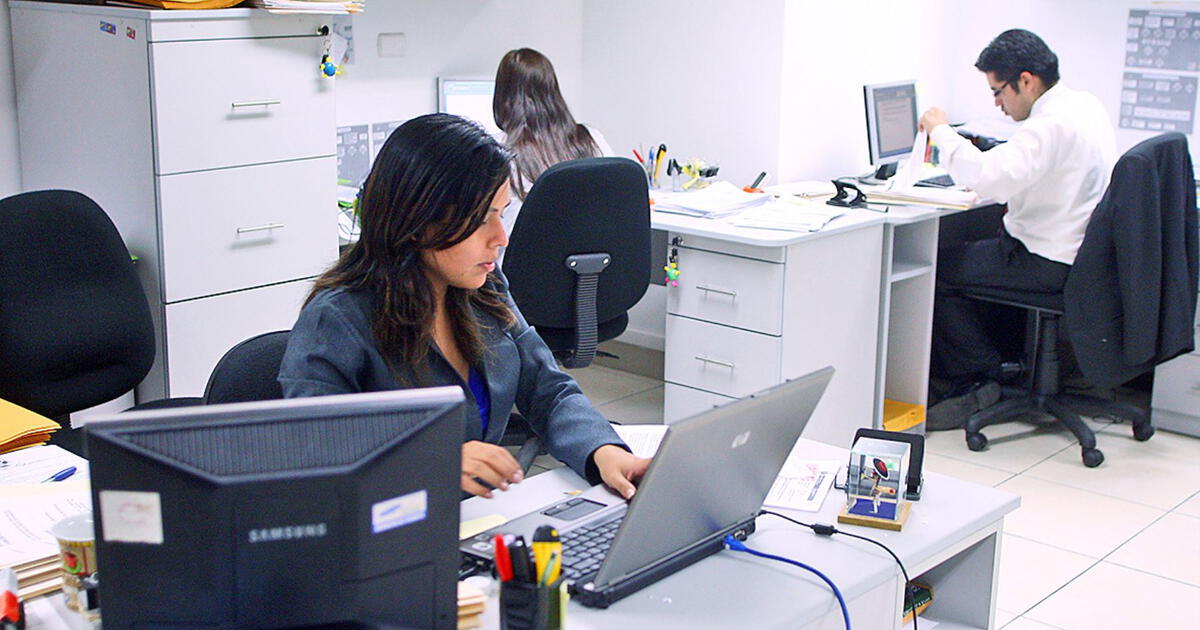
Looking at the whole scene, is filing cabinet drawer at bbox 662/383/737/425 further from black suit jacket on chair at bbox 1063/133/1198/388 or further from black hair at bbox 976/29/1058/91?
black hair at bbox 976/29/1058/91

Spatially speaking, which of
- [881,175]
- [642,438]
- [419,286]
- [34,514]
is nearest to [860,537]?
[642,438]

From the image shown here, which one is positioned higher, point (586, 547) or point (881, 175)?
point (881, 175)

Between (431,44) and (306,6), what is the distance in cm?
94

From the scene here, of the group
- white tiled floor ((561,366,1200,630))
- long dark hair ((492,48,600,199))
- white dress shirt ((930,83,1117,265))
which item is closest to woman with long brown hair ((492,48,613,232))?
long dark hair ((492,48,600,199))

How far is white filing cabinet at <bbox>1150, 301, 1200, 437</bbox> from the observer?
4.09 metres

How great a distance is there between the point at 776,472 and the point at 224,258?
6.46ft

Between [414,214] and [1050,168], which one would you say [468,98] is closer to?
[1050,168]

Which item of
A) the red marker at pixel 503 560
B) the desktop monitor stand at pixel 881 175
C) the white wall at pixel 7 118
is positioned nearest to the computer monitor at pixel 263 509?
the red marker at pixel 503 560

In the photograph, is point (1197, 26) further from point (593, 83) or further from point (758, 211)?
point (593, 83)

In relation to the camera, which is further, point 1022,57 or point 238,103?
point 1022,57

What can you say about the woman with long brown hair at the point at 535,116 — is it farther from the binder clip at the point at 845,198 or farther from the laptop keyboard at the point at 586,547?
the laptop keyboard at the point at 586,547

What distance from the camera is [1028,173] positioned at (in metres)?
3.85

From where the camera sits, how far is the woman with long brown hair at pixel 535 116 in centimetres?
361

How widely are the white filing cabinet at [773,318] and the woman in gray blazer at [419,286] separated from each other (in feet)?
5.09
